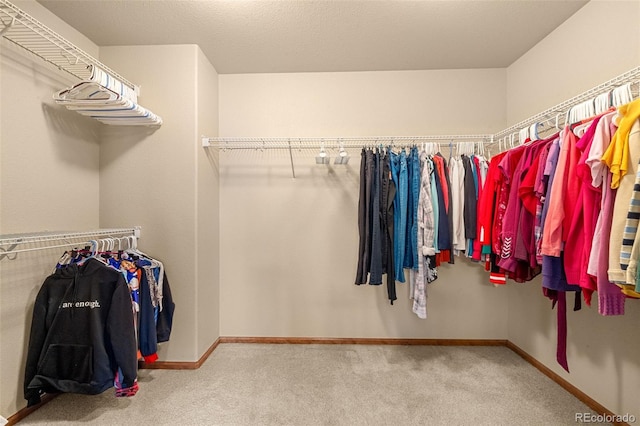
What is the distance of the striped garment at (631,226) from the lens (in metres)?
0.97

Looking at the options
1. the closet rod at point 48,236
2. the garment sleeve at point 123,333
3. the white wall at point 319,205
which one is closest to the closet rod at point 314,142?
the white wall at point 319,205

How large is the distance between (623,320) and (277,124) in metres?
2.78

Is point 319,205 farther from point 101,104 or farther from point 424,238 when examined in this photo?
point 101,104

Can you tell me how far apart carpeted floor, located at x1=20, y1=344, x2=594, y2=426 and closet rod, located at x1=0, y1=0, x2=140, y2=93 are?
2.12m

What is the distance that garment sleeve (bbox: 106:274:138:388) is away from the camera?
4.96 feet

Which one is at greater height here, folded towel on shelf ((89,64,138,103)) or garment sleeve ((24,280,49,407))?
folded towel on shelf ((89,64,138,103))

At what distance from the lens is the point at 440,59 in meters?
2.33

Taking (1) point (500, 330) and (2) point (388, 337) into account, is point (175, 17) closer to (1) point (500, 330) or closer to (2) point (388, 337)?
(2) point (388, 337)

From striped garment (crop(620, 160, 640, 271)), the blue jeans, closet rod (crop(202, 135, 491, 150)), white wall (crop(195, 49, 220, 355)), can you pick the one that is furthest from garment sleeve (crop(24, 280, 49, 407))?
striped garment (crop(620, 160, 640, 271))

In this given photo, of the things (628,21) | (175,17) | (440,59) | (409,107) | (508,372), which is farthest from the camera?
(409,107)

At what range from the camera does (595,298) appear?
1.66 m

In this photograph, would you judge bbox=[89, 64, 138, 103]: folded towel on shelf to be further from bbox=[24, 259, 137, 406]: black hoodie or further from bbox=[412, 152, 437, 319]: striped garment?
bbox=[412, 152, 437, 319]: striped garment

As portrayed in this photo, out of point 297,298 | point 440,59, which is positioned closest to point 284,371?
point 297,298

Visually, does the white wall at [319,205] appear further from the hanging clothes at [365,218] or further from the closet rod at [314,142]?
the hanging clothes at [365,218]
